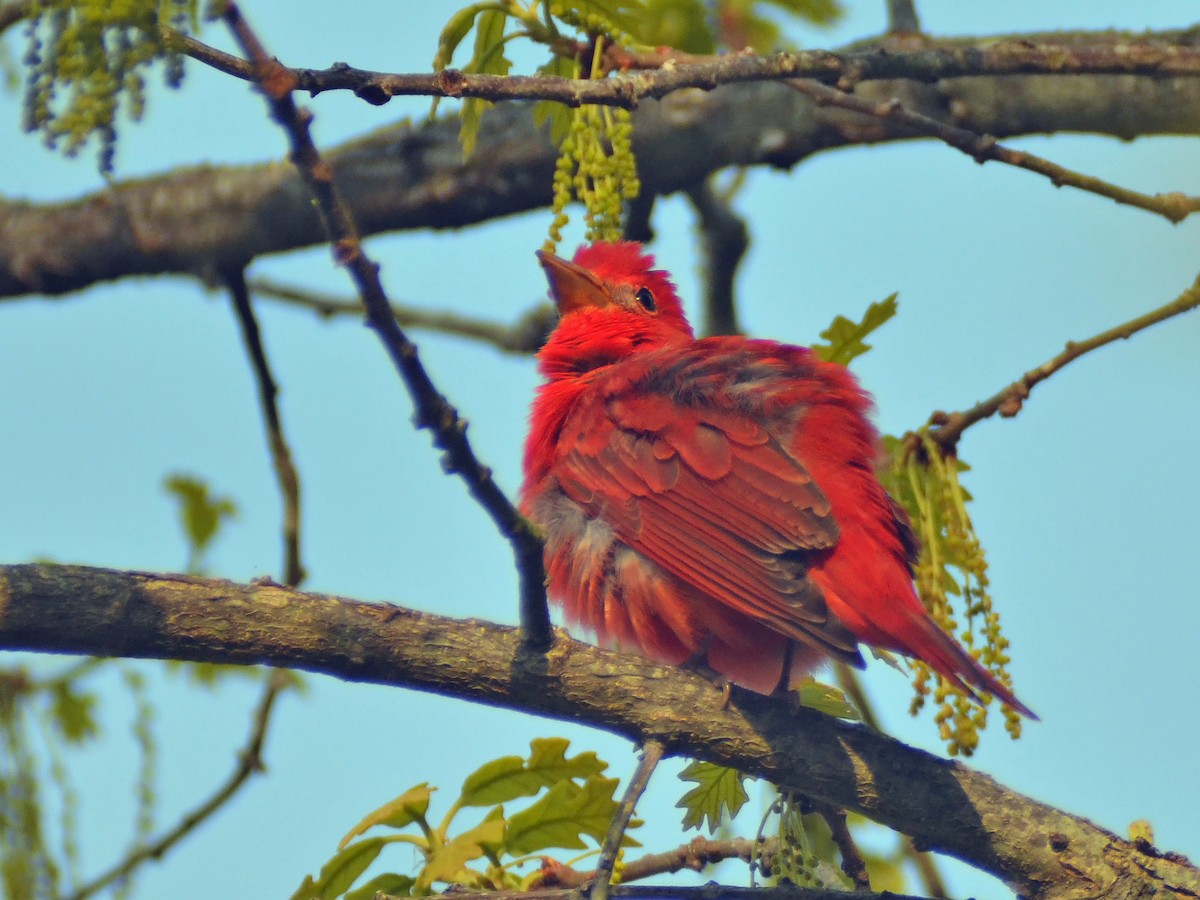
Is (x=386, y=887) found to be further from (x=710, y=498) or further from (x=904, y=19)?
(x=904, y=19)

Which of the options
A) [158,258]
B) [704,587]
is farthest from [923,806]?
[158,258]

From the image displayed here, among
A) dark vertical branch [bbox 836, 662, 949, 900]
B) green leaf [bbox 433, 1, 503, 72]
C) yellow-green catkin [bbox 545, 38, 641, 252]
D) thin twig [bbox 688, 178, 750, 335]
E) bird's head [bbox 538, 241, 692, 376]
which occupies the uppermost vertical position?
thin twig [bbox 688, 178, 750, 335]

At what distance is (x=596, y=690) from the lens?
3.45 meters

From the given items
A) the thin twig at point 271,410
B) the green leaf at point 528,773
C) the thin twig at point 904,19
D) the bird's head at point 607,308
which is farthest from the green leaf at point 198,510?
the thin twig at point 904,19

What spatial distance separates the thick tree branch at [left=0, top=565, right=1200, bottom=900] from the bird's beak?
2347 mm

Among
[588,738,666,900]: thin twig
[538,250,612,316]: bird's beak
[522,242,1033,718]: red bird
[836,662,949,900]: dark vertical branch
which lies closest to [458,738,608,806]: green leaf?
[588,738,666,900]: thin twig

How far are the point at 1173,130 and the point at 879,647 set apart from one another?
8.58 feet

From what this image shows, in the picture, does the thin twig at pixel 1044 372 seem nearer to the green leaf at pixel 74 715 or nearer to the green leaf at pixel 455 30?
the green leaf at pixel 455 30

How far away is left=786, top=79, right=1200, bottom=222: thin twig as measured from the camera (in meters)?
4.14

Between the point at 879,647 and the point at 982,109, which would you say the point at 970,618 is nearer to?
the point at 879,647

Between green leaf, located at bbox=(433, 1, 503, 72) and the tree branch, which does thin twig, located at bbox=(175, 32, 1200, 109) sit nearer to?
green leaf, located at bbox=(433, 1, 503, 72)

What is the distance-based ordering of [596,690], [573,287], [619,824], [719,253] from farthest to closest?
[719,253] → [573,287] → [596,690] → [619,824]

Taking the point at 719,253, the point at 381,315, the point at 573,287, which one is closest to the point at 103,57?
Answer: the point at 381,315

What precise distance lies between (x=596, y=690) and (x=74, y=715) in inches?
113
